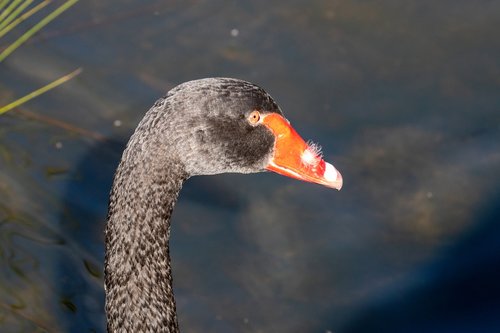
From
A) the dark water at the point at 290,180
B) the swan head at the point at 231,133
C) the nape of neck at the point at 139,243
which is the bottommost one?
the nape of neck at the point at 139,243

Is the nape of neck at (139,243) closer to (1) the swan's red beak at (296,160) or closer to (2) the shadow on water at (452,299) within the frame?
(1) the swan's red beak at (296,160)

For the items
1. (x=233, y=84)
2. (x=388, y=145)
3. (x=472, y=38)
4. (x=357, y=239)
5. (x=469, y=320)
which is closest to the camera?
(x=233, y=84)

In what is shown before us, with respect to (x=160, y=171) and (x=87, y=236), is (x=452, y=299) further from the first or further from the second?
(x=160, y=171)

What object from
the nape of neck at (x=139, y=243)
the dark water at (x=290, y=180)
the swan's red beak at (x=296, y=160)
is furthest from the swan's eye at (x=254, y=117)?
the dark water at (x=290, y=180)

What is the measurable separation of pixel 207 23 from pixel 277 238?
6.51 ft

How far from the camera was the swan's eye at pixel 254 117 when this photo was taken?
438 cm

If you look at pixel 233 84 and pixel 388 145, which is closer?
pixel 233 84

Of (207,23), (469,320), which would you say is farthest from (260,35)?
(469,320)

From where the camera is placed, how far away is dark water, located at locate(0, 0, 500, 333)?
5.80 metres

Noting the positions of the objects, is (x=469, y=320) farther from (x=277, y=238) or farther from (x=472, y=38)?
(x=472, y=38)

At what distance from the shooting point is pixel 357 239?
608 centimetres

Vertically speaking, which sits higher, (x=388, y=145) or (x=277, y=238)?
(x=388, y=145)

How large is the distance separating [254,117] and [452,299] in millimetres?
2015

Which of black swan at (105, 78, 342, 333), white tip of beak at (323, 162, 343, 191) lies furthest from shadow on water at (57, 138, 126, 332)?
white tip of beak at (323, 162, 343, 191)
